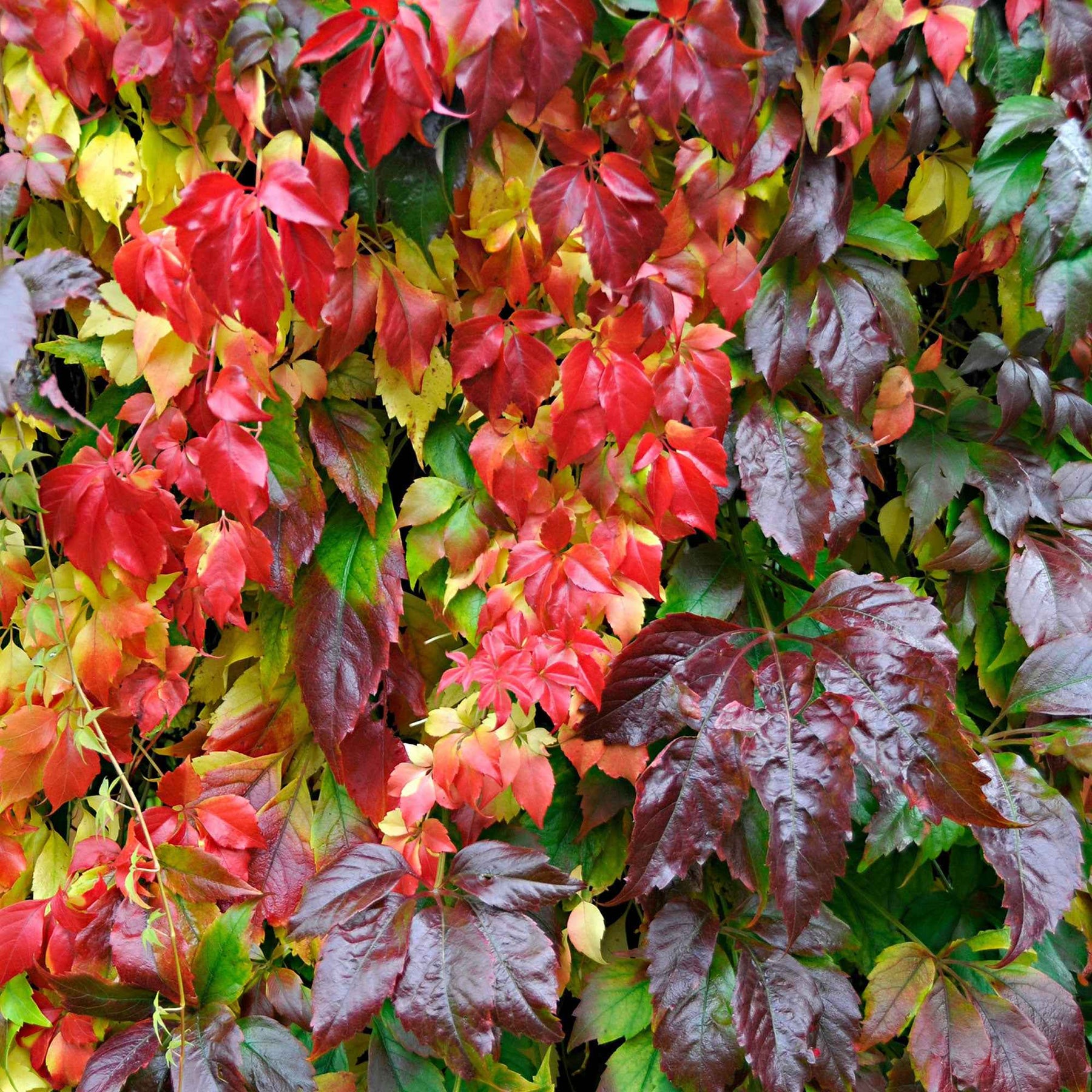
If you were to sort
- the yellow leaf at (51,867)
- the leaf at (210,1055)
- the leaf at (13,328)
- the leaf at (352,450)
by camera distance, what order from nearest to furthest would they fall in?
1. the leaf at (13,328)
2. the leaf at (210,1055)
3. the leaf at (352,450)
4. the yellow leaf at (51,867)

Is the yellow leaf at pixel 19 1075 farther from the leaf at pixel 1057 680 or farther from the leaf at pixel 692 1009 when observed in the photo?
the leaf at pixel 1057 680

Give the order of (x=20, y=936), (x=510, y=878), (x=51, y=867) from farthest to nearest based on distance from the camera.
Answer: (x=51, y=867) → (x=20, y=936) → (x=510, y=878)

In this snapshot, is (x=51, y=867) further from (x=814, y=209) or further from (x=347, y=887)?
(x=814, y=209)

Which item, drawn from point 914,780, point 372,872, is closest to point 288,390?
point 372,872

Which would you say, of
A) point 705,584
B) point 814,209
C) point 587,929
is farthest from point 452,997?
point 814,209

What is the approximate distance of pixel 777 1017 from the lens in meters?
0.91

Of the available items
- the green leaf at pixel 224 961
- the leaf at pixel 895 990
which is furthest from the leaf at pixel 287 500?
the leaf at pixel 895 990

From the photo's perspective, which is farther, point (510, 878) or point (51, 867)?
point (51, 867)

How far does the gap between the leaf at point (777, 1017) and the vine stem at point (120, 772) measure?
1.77 feet

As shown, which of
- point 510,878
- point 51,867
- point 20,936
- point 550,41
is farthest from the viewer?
point 51,867

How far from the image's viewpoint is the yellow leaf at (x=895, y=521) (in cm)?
107

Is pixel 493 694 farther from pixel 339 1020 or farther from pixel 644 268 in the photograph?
pixel 644 268

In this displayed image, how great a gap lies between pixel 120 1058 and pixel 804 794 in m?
0.69

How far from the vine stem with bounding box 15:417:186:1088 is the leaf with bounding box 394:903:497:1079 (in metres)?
0.23
